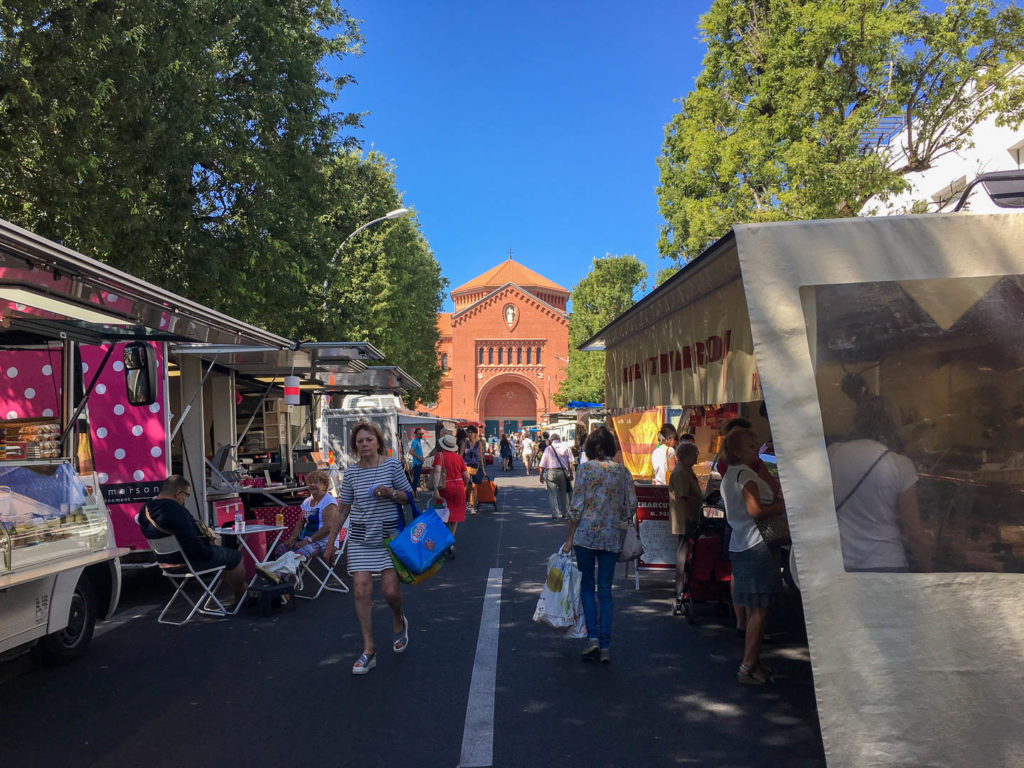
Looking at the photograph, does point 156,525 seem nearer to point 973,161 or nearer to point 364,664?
point 364,664

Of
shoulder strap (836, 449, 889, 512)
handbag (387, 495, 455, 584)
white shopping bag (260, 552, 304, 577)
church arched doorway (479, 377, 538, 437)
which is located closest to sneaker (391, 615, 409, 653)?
handbag (387, 495, 455, 584)

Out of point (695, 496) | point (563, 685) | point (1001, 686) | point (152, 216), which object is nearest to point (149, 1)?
point (152, 216)

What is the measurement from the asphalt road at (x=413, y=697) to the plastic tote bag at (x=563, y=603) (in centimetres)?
26

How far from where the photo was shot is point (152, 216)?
1095cm

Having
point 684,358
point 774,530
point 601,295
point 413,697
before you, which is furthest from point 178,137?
point 601,295

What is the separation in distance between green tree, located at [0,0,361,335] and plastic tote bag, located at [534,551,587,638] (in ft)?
23.2

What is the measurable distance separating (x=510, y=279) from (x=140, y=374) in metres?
80.5

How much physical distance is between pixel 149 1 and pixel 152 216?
9.24 feet

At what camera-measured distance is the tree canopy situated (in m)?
8.64

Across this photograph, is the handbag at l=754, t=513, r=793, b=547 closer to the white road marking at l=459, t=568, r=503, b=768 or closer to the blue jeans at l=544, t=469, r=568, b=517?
the white road marking at l=459, t=568, r=503, b=768

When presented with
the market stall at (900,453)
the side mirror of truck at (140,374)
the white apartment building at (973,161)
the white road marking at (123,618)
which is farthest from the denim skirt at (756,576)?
the white apartment building at (973,161)

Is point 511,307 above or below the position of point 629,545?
above

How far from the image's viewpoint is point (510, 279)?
86562 millimetres

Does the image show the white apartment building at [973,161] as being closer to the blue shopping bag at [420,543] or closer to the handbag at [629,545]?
the handbag at [629,545]
